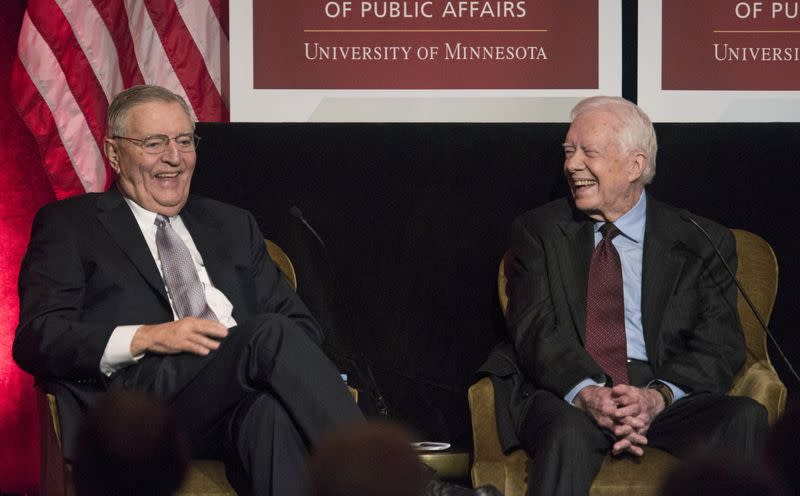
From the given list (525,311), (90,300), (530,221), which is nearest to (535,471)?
(525,311)

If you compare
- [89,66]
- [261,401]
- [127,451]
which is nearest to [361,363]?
[261,401]

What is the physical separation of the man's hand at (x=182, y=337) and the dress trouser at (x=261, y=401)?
3 cm

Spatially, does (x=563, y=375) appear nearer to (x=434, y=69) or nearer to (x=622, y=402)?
(x=622, y=402)

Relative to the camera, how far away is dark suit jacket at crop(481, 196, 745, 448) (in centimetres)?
345

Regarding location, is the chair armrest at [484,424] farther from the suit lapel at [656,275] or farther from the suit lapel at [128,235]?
the suit lapel at [128,235]

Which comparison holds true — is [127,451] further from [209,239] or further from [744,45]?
[744,45]

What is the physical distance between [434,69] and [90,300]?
5.38ft

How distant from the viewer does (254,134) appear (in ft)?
13.9

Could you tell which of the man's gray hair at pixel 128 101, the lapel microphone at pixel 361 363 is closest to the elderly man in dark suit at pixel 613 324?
the lapel microphone at pixel 361 363

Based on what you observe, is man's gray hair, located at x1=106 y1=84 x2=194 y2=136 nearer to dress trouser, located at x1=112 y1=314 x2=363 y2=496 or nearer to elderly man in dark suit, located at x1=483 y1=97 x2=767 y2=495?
dress trouser, located at x1=112 y1=314 x2=363 y2=496

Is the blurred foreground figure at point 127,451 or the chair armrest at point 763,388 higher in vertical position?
the blurred foreground figure at point 127,451

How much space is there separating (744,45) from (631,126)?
90cm

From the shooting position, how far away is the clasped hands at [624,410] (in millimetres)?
3188

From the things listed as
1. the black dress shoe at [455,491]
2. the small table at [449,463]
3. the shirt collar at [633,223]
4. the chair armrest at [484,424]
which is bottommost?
the small table at [449,463]
